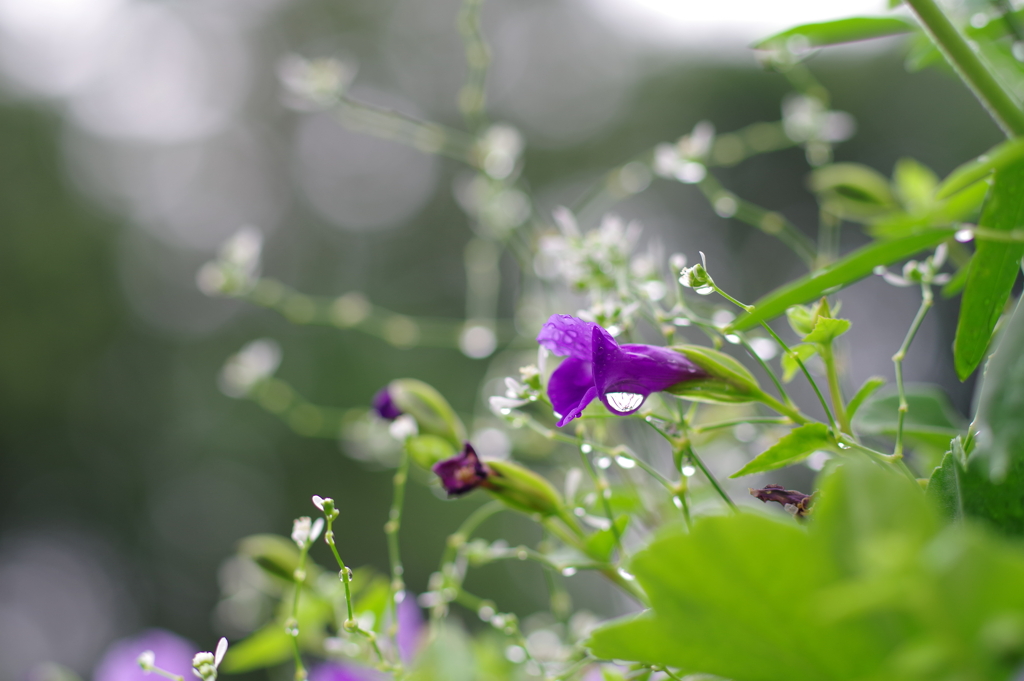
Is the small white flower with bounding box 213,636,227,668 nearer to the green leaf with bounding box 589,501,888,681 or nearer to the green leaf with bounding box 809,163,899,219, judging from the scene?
the green leaf with bounding box 589,501,888,681

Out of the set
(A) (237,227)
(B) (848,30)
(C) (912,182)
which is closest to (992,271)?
(B) (848,30)

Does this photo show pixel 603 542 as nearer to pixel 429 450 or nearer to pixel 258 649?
pixel 429 450

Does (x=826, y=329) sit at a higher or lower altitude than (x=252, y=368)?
lower

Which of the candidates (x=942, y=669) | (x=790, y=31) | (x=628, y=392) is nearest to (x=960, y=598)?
(x=942, y=669)

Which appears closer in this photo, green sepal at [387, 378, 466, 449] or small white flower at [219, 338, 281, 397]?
green sepal at [387, 378, 466, 449]

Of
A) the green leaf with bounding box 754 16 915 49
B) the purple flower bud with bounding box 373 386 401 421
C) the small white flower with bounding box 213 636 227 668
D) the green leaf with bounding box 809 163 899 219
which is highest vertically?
the green leaf with bounding box 809 163 899 219

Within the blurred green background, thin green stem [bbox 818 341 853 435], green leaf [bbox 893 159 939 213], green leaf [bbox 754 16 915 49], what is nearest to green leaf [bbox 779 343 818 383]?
thin green stem [bbox 818 341 853 435]

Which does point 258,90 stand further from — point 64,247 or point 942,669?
point 942,669
